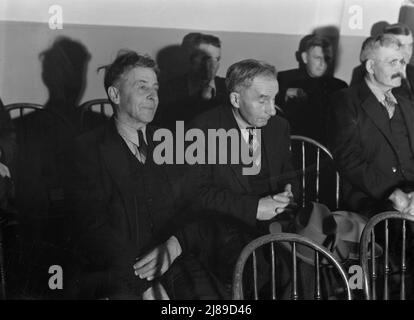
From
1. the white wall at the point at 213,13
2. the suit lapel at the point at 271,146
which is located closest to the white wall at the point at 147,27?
the white wall at the point at 213,13

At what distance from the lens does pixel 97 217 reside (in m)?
2.37

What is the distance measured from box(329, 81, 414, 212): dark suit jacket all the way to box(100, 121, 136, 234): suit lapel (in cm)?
80

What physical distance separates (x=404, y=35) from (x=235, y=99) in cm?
72

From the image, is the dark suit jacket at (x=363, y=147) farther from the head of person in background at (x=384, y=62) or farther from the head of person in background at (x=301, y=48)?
the head of person in background at (x=301, y=48)

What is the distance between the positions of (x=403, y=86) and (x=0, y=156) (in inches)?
61.4

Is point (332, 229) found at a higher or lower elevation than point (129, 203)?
lower

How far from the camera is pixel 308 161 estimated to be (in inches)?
99.3

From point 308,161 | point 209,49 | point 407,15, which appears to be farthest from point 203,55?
point 407,15

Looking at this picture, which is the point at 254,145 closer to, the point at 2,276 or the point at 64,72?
the point at 64,72

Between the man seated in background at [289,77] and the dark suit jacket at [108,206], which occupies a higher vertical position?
the man seated in background at [289,77]

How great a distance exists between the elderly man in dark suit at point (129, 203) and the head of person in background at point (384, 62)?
839 mm

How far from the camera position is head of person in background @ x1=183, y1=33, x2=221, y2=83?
2.40 meters

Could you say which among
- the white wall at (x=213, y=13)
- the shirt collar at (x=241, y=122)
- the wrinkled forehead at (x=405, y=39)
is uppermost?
the white wall at (x=213, y=13)

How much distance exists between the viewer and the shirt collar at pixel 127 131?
2.37 meters
